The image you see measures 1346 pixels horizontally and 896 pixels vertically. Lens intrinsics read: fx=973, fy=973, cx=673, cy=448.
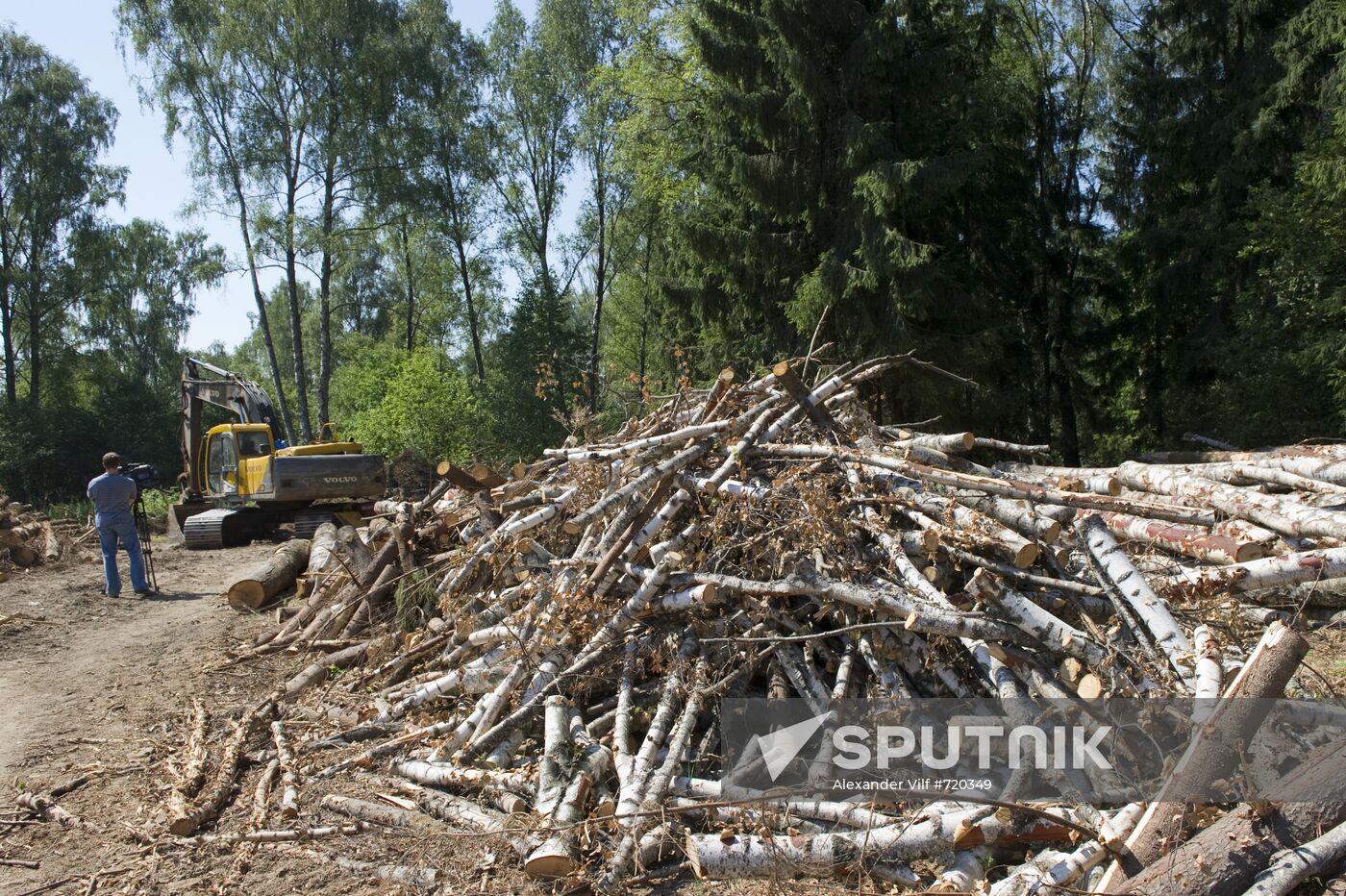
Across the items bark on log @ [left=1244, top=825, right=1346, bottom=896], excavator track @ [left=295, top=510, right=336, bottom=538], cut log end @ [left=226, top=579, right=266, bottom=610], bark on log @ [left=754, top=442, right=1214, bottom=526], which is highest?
bark on log @ [left=754, top=442, right=1214, bottom=526]

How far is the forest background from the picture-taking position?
1634cm

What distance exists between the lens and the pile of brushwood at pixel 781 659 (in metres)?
4.07

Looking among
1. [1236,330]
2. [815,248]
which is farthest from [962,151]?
[1236,330]

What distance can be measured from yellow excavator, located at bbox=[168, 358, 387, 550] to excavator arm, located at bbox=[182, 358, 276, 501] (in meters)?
0.02

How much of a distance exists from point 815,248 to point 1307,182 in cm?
782

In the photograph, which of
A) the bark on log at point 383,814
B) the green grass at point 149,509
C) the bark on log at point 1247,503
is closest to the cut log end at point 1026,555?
the bark on log at point 1247,503

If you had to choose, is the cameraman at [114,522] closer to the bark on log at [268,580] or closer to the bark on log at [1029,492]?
the bark on log at [268,580]

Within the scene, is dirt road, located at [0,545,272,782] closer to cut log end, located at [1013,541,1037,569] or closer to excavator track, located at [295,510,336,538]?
excavator track, located at [295,510,336,538]

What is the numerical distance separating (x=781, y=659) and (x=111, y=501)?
9.08 m

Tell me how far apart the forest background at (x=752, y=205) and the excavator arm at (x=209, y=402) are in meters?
1.04

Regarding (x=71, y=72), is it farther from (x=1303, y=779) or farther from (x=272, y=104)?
(x=1303, y=779)

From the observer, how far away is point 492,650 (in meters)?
6.22

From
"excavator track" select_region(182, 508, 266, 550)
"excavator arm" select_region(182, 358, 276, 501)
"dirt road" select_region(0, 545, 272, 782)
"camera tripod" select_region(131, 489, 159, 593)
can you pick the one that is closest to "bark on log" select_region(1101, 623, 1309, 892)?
"dirt road" select_region(0, 545, 272, 782)

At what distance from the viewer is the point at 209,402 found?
17469 mm
